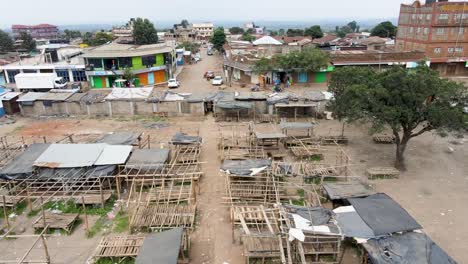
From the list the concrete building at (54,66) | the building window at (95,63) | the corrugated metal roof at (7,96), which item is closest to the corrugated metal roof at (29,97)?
the corrugated metal roof at (7,96)

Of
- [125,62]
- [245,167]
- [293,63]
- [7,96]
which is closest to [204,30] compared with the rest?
[125,62]

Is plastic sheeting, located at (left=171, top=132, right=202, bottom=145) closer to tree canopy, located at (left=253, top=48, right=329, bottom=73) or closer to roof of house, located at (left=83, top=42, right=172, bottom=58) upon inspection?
tree canopy, located at (left=253, top=48, right=329, bottom=73)

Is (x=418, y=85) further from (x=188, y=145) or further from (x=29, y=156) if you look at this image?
(x=29, y=156)

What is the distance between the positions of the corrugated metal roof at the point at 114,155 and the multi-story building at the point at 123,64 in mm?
24727

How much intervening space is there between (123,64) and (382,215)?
36.9 metres

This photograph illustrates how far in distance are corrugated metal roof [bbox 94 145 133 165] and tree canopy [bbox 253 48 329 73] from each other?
23.8 meters

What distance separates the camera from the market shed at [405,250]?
1036cm

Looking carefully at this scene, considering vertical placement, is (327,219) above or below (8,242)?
above

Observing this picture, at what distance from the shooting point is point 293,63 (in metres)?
39.2

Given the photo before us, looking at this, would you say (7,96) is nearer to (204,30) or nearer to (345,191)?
(345,191)

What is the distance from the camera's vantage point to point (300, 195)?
16.5 meters

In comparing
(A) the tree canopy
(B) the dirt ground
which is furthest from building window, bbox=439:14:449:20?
(B) the dirt ground

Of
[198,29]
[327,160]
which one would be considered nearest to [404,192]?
[327,160]

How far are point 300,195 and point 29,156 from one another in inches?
585
